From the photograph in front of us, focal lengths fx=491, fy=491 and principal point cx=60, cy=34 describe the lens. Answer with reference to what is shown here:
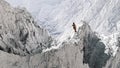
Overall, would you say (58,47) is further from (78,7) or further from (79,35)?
(78,7)

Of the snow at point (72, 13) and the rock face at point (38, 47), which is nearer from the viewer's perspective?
the rock face at point (38, 47)

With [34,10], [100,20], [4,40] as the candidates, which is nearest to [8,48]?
[4,40]

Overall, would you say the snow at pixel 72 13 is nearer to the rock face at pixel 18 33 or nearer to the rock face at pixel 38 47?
the rock face at pixel 38 47

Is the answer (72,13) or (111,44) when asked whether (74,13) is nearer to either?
(72,13)

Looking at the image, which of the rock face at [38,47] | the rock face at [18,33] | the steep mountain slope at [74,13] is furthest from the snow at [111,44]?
the steep mountain slope at [74,13]

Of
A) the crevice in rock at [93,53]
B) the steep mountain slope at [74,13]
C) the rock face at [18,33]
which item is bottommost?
the crevice in rock at [93,53]

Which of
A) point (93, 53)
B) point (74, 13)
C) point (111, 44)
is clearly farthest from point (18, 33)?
point (74, 13)
